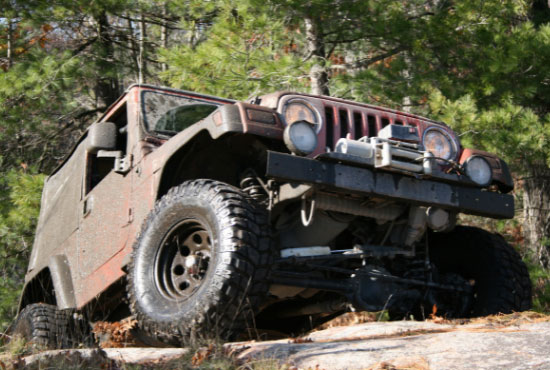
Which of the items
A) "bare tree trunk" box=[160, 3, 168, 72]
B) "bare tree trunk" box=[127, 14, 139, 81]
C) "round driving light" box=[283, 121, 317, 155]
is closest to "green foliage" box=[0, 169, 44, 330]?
"bare tree trunk" box=[127, 14, 139, 81]

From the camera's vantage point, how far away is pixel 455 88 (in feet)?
25.2

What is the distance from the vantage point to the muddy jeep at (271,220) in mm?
4090

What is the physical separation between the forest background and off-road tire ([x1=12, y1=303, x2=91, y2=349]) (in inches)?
123

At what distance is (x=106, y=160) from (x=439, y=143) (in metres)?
2.65

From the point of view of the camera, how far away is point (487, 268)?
5.26 m

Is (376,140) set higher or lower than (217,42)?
lower

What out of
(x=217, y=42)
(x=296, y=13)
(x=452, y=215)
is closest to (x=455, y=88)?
(x=296, y=13)

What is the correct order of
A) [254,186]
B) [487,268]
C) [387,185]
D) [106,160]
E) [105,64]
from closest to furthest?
[387,185] → [254,186] → [487,268] → [106,160] → [105,64]

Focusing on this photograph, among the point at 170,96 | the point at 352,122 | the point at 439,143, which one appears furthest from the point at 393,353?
the point at 170,96

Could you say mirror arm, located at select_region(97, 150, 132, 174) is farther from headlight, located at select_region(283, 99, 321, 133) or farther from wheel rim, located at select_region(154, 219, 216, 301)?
headlight, located at select_region(283, 99, 321, 133)

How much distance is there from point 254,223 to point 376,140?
0.90 metres

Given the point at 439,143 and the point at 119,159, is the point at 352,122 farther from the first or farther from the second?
the point at 119,159

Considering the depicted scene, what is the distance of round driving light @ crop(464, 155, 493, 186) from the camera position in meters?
4.77

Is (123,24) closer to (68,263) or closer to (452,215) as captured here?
(68,263)
